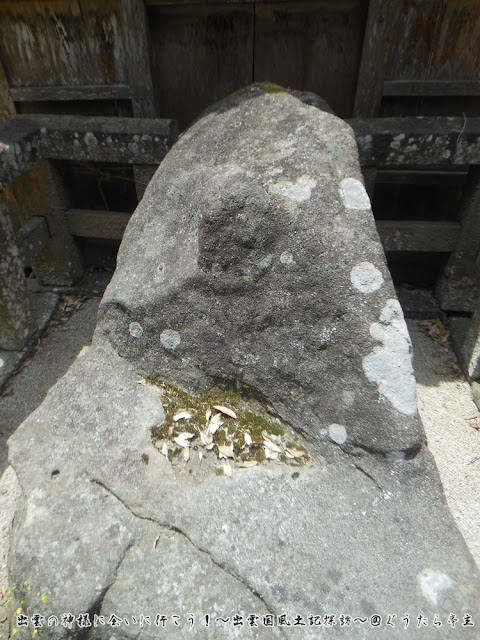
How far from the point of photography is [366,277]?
1793mm

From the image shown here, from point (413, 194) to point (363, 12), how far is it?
4.85ft

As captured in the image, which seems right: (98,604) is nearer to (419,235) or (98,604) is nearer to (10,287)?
(10,287)

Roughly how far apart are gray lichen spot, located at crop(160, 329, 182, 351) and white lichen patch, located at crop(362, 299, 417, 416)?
885mm

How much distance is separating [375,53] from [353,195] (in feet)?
5.58

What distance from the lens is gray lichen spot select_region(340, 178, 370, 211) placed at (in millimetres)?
1899

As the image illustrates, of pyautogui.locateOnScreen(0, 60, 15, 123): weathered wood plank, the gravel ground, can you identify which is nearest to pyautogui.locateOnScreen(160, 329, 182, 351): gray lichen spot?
the gravel ground

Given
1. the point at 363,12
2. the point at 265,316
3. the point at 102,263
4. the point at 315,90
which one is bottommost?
the point at 102,263

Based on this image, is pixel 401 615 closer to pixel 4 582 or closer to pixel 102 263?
→ pixel 4 582

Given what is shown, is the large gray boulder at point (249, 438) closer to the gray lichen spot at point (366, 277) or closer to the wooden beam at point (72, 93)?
the gray lichen spot at point (366, 277)

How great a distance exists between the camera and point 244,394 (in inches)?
80.2

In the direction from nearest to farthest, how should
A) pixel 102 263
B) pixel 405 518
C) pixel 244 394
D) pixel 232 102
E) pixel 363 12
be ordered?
1. pixel 405 518
2. pixel 244 394
3. pixel 232 102
4. pixel 363 12
5. pixel 102 263

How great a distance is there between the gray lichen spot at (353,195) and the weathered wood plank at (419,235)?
159 centimetres

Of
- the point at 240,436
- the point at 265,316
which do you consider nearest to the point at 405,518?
the point at 240,436

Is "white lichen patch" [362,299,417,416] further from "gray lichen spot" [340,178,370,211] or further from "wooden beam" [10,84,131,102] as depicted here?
"wooden beam" [10,84,131,102]
